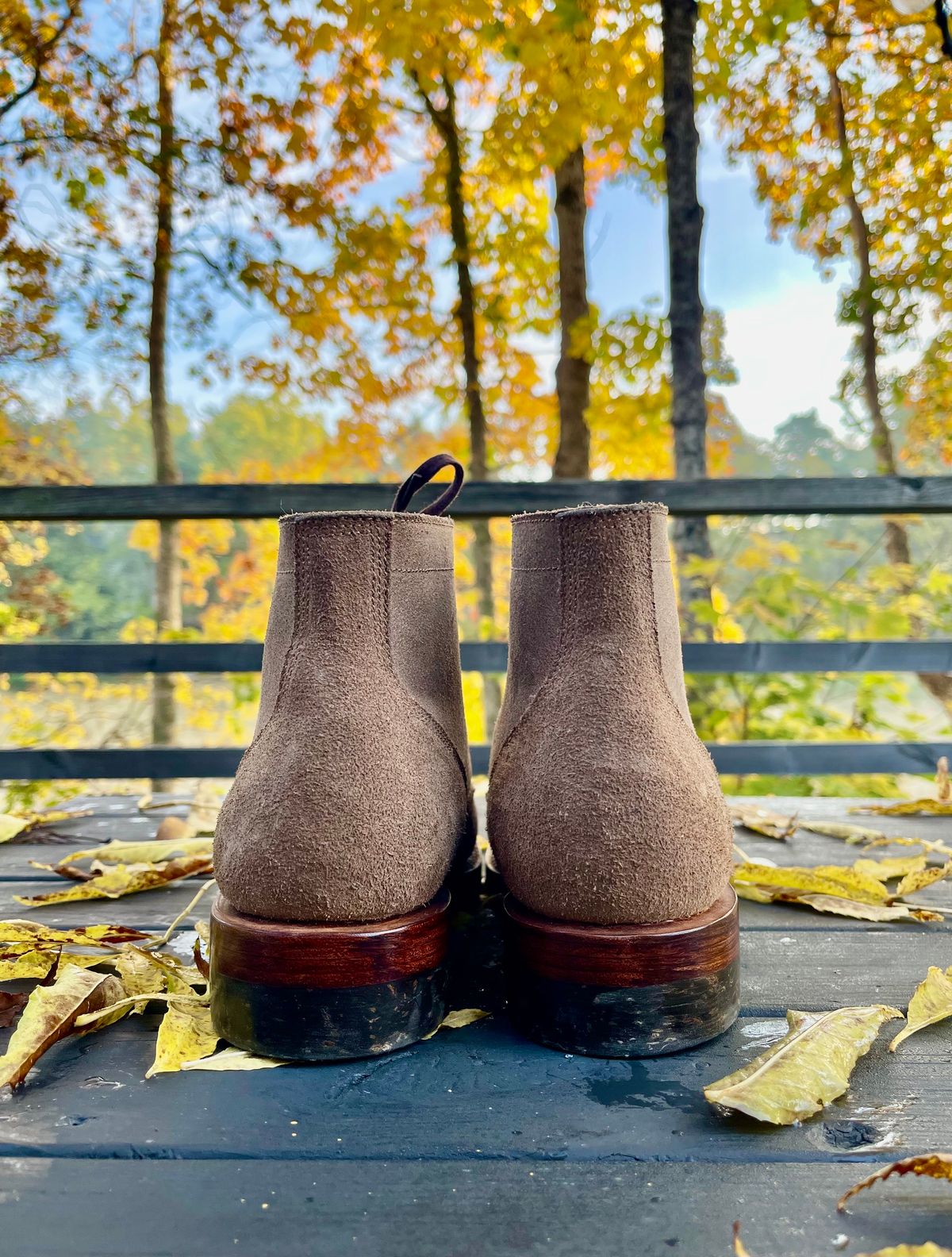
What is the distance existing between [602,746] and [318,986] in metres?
0.27

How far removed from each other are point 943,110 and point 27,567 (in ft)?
16.2

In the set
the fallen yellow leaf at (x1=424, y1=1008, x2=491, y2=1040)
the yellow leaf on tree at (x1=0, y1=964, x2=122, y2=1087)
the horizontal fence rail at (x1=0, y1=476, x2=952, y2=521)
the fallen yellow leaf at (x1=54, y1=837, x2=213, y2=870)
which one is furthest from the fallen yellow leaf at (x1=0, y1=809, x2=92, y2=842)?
the fallen yellow leaf at (x1=424, y1=1008, x2=491, y2=1040)

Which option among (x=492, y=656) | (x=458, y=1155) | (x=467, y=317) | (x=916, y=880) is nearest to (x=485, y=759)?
Answer: (x=492, y=656)

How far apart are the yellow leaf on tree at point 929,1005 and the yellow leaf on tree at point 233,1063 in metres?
0.46

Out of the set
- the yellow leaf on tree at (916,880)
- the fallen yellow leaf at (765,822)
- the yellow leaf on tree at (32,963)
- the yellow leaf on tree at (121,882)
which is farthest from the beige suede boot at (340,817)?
the fallen yellow leaf at (765,822)

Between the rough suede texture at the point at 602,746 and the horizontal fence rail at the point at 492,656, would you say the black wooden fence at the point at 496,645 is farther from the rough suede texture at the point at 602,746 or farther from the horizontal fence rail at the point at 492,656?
the rough suede texture at the point at 602,746

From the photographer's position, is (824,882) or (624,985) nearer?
(624,985)

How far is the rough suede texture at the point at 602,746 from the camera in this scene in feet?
2.16

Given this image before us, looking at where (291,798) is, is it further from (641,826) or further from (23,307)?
(23,307)

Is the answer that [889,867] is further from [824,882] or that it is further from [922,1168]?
[922,1168]

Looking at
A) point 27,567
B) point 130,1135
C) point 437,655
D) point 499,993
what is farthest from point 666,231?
point 27,567

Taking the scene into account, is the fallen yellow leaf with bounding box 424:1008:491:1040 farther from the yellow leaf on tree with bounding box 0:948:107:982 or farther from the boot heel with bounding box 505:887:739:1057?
the yellow leaf on tree with bounding box 0:948:107:982

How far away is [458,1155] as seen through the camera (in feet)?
1.76

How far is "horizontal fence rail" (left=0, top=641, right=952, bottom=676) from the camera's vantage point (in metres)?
1.86
